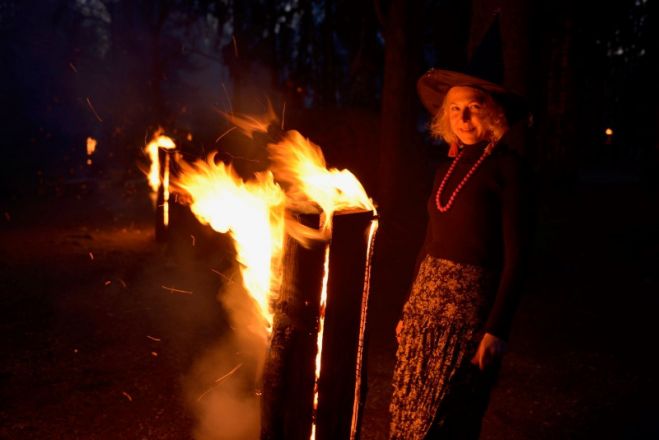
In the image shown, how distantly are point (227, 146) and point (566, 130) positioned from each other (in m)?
9.56

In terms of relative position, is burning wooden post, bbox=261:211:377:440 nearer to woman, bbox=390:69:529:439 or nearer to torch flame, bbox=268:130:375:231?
torch flame, bbox=268:130:375:231

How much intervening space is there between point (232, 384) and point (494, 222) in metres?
3.02

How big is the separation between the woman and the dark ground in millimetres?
1507

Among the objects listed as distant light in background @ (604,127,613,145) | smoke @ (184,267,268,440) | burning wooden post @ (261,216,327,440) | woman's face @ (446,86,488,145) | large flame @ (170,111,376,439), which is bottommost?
smoke @ (184,267,268,440)

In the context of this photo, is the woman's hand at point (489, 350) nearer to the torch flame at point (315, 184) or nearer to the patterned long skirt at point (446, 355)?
the patterned long skirt at point (446, 355)

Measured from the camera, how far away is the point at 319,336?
274 cm

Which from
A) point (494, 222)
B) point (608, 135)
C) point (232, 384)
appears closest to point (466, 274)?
point (494, 222)

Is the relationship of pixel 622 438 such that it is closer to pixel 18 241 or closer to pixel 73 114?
pixel 18 241

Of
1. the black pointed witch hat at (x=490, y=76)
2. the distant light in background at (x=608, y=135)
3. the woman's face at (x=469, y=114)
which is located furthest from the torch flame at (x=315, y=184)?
the distant light in background at (x=608, y=135)

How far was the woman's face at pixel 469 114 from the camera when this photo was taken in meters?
2.78

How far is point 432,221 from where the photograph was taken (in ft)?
9.61

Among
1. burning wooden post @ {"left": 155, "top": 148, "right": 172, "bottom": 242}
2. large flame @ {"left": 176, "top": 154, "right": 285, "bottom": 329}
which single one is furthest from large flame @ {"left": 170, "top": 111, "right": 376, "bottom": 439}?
burning wooden post @ {"left": 155, "top": 148, "right": 172, "bottom": 242}

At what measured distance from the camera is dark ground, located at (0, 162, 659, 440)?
14.3 ft

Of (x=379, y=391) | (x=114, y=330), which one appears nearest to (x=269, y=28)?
(x=114, y=330)
